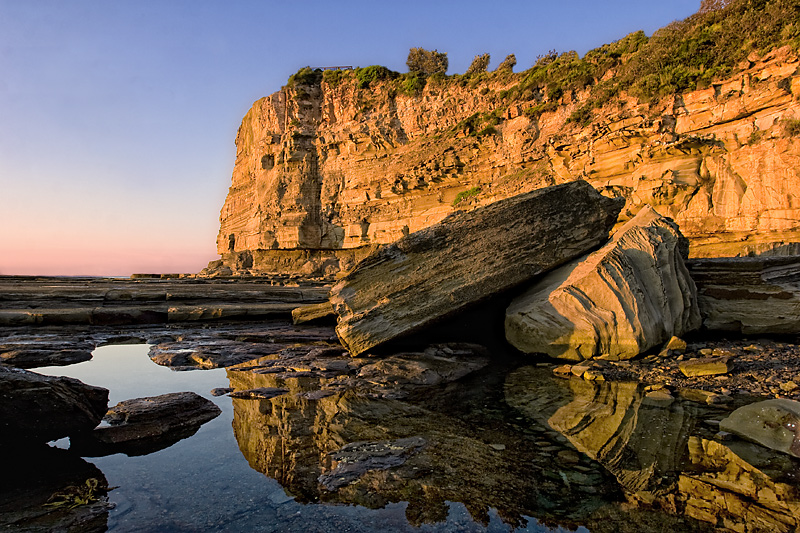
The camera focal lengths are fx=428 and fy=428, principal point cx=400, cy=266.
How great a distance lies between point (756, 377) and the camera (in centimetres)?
489

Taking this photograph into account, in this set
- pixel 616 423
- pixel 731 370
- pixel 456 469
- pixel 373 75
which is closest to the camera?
pixel 456 469

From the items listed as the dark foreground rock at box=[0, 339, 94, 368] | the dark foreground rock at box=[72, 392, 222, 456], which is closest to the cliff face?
the dark foreground rock at box=[72, 392, 222, 456]

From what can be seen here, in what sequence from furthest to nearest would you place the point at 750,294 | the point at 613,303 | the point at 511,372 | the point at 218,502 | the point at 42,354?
the point at 750,294
the point at 42,354
the point at 613,303
the point at 511,372
the point at 218,502

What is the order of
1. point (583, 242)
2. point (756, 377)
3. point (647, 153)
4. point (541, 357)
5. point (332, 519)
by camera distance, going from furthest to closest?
point (647, 153)
point (583, 242)
point (541, 357)
point (756, 377)
point (332, 519)

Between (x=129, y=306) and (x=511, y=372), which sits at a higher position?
(x=129, y=306)

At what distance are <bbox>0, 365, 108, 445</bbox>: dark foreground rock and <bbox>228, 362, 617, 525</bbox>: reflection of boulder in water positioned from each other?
1150mm

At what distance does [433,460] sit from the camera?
Answer: 9.59 feet

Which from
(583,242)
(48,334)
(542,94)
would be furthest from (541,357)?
(542,94)

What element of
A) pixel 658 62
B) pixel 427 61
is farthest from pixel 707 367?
pixel 427 61

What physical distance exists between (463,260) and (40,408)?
5.36 metres

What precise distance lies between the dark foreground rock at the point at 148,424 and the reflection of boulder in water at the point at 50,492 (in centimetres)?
23

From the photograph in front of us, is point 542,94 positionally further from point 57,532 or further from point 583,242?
point 57,532

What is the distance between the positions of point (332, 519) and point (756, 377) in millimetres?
5175

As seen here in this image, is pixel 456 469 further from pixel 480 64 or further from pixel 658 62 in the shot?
pixel 480 64
